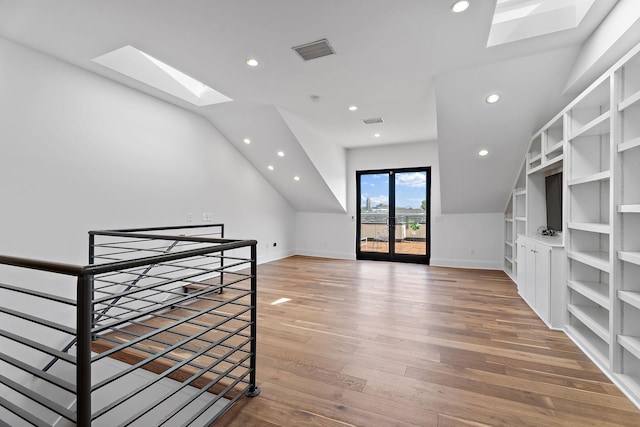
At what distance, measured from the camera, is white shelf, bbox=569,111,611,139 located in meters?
2.28

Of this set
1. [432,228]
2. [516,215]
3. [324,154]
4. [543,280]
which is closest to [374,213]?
[432,228]

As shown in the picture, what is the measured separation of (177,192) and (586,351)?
491 centimetres

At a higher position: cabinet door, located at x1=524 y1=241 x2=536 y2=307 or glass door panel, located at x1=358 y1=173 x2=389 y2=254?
glass door panel, located at x1=358 y1=173 x2=389 y2=254

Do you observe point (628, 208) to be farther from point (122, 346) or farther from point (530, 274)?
point (122, 346)

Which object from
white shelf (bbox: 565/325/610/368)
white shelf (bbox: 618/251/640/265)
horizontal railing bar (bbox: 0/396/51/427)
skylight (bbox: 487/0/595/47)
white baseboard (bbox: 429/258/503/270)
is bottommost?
white shelf (bbox: 565/325/610/368)

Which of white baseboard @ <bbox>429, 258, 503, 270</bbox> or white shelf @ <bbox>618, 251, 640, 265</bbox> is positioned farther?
white baseboard @ <bbox>429, 258, 503, 270</bbox>

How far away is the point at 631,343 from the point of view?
196 centimetres

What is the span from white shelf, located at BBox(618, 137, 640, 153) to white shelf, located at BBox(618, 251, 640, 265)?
712mm

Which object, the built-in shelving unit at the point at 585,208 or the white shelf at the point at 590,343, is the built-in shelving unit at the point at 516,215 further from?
the white shelf at the point at 590,343

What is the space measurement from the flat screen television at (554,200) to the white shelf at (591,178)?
0.70m

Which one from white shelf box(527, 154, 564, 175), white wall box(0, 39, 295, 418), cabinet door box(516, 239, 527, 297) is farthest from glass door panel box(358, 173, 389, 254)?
white wall box(0, 39, 295, 418)

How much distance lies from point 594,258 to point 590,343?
0.73 meters

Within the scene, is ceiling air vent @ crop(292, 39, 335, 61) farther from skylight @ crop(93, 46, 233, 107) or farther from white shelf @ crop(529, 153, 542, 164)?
white shelf @ crop(529, 153, 542, 164)

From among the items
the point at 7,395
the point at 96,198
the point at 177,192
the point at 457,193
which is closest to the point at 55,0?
the point at 96,198
